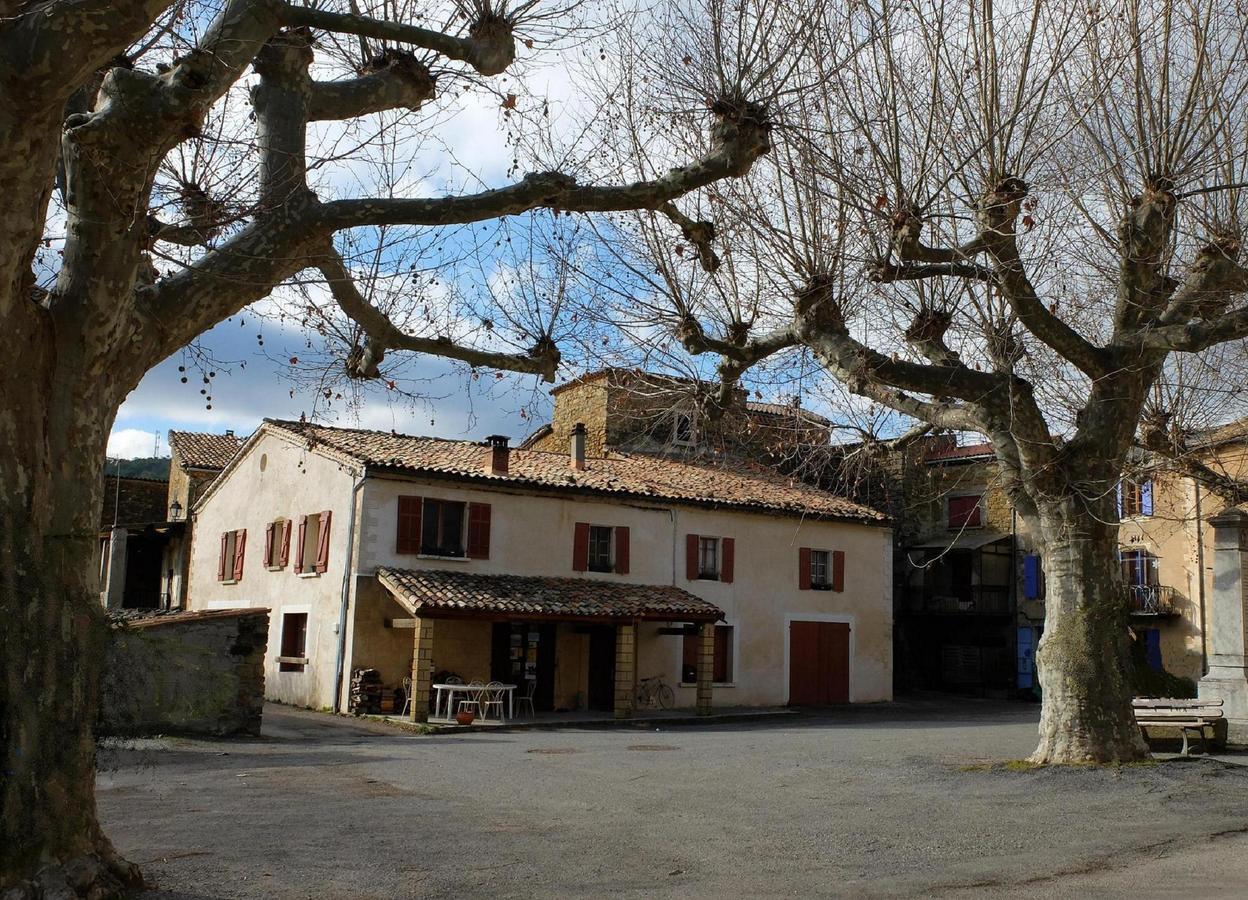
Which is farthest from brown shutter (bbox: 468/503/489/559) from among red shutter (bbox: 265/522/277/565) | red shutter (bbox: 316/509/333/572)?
red shutter (bbox: 265/522/277/565)

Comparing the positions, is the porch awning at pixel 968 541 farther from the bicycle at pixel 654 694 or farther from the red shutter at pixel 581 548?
the red shutter at pixel 581 548

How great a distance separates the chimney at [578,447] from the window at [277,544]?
6856 mm

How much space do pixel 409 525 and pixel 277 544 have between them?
16.0ft

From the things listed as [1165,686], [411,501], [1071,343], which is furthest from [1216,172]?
[1165,686]

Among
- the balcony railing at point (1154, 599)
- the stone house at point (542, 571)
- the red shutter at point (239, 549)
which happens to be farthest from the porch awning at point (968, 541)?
the red shutter at point (239, 549)

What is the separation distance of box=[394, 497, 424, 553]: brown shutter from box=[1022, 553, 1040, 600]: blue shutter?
66.8ft

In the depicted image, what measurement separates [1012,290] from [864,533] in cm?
1990

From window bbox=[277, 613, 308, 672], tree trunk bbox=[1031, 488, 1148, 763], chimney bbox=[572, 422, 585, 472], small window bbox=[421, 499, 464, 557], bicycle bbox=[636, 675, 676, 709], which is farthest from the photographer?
chimney bbox=[572, 422, 585, 472]

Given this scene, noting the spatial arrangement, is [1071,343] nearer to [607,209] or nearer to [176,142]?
[607,209]

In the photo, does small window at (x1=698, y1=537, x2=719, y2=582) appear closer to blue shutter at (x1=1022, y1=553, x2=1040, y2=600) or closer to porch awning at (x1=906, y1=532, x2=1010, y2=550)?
porch awning at (x1=906, y1=532, x2=1010, y2=550)

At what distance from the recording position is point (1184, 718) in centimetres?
1381

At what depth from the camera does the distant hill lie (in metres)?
41.5

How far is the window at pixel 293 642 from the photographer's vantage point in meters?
24.1

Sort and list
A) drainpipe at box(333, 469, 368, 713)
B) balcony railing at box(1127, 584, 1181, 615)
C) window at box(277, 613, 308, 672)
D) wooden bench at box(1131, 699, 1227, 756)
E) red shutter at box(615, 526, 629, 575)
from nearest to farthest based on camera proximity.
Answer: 1. wooden bench at box(1131, 699, 1227, 756)
2. drainpipe at box(333, 469, 368, 713)
3. window at box(277, 613, 308, 672)
4. red shutter at box(615, 526, 629, 575)
5. balcony railing at box(1127, 584, 1181, 615)
